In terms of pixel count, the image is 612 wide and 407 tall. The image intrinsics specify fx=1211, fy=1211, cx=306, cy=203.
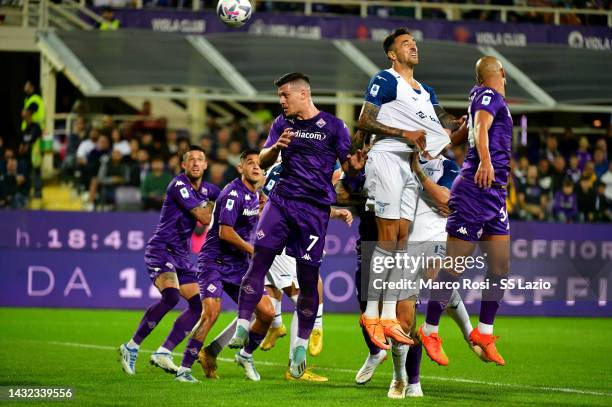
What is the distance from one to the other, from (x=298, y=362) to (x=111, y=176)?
10703 mm

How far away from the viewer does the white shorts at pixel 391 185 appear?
10273mm

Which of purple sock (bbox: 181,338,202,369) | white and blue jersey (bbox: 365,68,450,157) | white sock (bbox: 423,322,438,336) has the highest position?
white and blue jersey (bbox: 365,68,450,157)

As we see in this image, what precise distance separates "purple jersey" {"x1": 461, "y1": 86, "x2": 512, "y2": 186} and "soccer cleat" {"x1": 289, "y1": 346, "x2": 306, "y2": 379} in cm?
209

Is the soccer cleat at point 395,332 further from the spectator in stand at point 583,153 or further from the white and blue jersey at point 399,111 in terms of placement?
the spectator in stand at point 583,153

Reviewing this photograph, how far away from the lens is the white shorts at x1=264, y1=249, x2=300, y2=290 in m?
13.5

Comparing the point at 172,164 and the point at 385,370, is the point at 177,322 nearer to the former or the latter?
the point at 385,370

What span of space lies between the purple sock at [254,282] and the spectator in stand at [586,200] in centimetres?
1220

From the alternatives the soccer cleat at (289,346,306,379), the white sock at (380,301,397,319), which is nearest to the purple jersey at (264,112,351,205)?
the white sock at (380,301,397,319)

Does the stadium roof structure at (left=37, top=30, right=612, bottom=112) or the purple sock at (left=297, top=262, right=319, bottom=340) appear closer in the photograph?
the purple sock at (left=297, top=262, right=319, bottom=340)

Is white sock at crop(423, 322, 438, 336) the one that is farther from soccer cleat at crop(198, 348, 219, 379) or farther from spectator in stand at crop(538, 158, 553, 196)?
spectator in stand at crop(538, 158, 553, 196)

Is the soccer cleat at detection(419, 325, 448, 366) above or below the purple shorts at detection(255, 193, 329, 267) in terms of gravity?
below

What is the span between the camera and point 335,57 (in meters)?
24.9

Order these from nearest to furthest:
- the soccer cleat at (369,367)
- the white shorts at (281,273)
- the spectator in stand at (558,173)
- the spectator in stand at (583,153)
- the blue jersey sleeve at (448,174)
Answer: the soccer cleat at (369,367) < the blue jersey sleeve at (448,174) < the white shorts at (281,273) < the spectator in stand at (558,173) < the spectator in stand at (583,153)

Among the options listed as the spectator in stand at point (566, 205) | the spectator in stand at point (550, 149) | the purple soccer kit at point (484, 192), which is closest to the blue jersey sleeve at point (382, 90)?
the purple soccer kit at point (484, 192)
